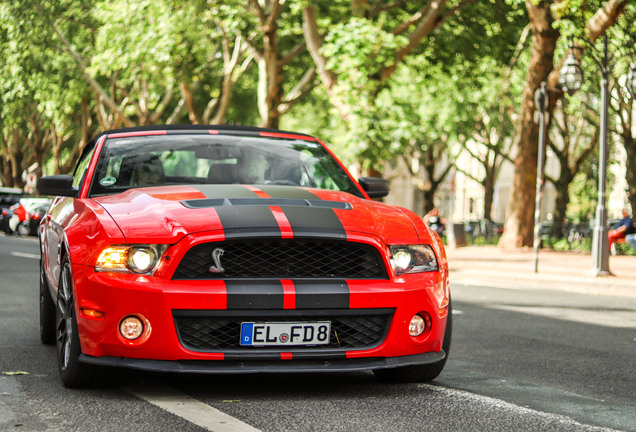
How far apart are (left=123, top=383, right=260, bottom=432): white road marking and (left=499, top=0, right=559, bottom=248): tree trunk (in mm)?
20425

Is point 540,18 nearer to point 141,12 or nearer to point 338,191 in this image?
point 141,12

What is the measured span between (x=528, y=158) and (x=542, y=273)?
24.1 ft

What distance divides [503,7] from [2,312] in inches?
792

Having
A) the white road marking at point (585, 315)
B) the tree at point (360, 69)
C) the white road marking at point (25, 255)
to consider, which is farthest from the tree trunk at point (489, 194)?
the white road marking at point (585, 315)

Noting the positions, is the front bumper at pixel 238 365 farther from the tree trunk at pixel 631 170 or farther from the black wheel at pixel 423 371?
the tree trunk at pixel 631 170

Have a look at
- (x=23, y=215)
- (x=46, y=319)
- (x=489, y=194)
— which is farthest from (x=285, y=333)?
(x=489, y=194)

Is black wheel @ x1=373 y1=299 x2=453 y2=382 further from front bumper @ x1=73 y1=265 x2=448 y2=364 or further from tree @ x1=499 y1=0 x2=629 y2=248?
tree @ x1=499 y1=0 x2=629 y2=248

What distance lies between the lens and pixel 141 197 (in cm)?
568

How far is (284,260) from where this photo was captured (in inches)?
202

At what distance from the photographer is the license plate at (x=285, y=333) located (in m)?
5.05

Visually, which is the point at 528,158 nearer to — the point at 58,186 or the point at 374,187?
the point at 374,187

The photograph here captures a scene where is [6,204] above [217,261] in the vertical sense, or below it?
above

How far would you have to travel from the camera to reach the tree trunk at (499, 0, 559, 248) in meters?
24.9

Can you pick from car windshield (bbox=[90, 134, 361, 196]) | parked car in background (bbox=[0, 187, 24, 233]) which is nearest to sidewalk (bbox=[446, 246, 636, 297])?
car windshield (bbox=[90, 134, 361, 196])
